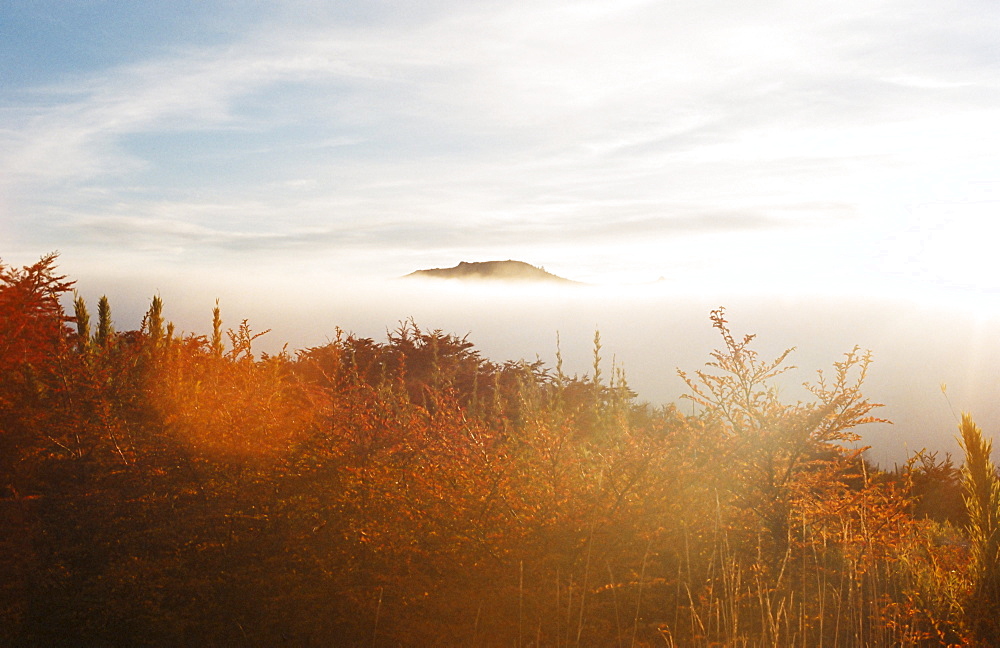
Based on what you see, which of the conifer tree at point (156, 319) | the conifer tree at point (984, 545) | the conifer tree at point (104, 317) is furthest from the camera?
the conifer tree at point (104, 317)

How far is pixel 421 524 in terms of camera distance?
7.38m

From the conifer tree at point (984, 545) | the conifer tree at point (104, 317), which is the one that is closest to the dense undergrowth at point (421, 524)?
the conifer tree at point (984, 545)

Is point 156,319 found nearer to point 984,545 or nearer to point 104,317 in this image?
point 104,317

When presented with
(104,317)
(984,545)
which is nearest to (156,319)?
(104,317)

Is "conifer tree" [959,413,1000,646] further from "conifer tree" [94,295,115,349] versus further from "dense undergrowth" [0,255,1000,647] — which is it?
"conifer tree" [94,295,115,349]

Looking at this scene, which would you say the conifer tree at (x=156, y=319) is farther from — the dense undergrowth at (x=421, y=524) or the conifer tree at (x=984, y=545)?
the conifer tree at (x=984, y=545)

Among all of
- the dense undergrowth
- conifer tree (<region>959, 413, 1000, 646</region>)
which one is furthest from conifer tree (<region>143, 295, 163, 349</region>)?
conifer tree (<region>959, 413, 1000, 646</region>)

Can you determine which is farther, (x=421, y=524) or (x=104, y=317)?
(x=104, y=317)

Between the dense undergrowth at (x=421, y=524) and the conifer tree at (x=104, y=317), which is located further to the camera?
the conifer tree at (x=104, y=317)

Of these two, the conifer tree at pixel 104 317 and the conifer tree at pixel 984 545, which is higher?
the conifer tree at pixel 104 317

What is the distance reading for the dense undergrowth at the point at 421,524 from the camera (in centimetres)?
596

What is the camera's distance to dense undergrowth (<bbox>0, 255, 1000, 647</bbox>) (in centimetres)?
596

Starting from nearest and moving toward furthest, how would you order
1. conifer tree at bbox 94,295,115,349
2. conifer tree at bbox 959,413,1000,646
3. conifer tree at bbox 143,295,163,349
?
1. conifer tree at bbox 959,413,1000,646
2. conifer tree at bbox 143,295,163,349
3. conifer tree at bbox 94,295,115,349

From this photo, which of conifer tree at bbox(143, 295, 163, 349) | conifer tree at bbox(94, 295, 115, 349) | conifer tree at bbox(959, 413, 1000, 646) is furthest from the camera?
conifer tree at bbox(94, 295, 115, 349)
